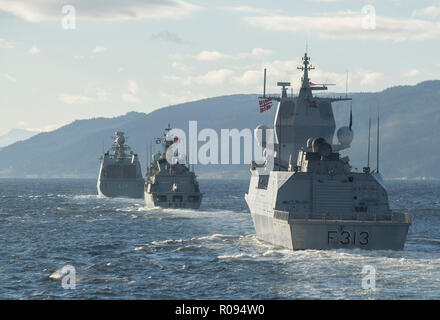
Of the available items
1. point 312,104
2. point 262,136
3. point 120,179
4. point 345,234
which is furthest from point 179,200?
point 345,234

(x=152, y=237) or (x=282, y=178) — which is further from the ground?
(x=282, y=178)

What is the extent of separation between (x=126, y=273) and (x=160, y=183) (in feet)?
182

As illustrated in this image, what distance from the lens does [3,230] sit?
191ft

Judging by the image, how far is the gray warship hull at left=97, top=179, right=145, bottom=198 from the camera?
394ft

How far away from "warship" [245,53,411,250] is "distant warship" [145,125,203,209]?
37858 millimetres

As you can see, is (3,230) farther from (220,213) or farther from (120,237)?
(220,213)

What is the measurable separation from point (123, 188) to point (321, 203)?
82.8m

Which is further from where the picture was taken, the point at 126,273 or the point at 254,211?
the point at 254,211

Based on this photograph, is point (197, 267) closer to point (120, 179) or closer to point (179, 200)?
point (179, 200)

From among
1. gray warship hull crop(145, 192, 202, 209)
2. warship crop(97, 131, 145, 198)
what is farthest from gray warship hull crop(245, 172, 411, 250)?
warship crop(97, 131, 145, 198)

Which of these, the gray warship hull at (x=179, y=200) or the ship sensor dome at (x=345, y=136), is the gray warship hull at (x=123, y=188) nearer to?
the gray warship hull at (x=179, y=200)

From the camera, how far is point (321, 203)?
4034 centimetres
